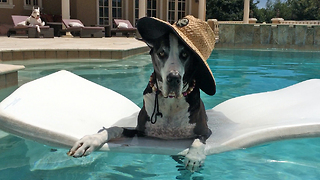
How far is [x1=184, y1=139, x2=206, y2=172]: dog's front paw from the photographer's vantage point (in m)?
2.12

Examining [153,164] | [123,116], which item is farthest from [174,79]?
[123,116]

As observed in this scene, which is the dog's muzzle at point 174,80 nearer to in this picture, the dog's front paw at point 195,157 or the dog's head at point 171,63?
the dog's head at point 171,63

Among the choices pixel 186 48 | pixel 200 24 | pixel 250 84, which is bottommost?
pixel 250 84

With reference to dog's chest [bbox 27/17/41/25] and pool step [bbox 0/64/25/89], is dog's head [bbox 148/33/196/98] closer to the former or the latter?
pool step [bbox 0/64/25/89]

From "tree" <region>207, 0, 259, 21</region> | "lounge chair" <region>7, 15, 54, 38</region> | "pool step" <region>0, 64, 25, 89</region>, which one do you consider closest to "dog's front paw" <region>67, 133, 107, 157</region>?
"pool step" <region>0, 64, 25, 89</region>

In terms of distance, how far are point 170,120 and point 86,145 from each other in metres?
0.61

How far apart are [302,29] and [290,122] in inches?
503

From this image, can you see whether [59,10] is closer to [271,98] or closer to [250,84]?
[250,84]

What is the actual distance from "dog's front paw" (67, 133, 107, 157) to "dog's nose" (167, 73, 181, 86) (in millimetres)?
636

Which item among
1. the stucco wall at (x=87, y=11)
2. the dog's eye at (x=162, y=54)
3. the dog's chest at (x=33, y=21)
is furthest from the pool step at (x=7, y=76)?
the stucco wall at (x=87, y=11)

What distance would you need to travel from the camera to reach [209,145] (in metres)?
2.37

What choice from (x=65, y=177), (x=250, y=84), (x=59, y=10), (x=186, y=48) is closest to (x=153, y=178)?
(x=65, y=177)

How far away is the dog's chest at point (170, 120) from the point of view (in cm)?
237

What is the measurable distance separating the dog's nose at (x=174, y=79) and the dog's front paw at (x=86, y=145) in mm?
636
